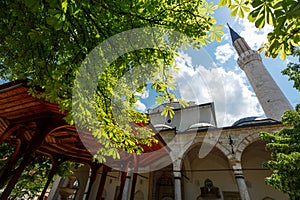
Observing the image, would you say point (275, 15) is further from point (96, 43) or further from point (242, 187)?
point (242, 187)

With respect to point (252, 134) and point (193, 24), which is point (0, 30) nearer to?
point (193, 24)

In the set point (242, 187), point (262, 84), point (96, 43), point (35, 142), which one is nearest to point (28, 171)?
point (35, 142)

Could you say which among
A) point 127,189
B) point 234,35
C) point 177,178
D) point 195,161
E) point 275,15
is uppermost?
point 234,35

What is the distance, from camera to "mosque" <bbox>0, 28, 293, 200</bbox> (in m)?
8.84

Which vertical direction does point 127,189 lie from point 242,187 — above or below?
below

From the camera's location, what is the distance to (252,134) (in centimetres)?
994

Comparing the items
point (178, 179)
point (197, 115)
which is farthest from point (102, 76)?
point (197, 115)

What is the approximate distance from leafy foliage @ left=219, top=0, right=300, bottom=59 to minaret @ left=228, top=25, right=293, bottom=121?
719 inches

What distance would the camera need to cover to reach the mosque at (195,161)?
348 inches

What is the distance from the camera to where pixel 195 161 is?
14438mm

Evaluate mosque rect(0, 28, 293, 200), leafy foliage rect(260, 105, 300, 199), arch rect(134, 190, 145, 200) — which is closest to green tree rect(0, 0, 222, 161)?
mosque rect(0, 28, 293, 200)

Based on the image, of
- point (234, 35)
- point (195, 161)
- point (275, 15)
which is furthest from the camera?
point (234, 35)

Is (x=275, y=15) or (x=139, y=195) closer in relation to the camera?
(x=275, y=15)

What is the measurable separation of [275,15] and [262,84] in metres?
21.6
